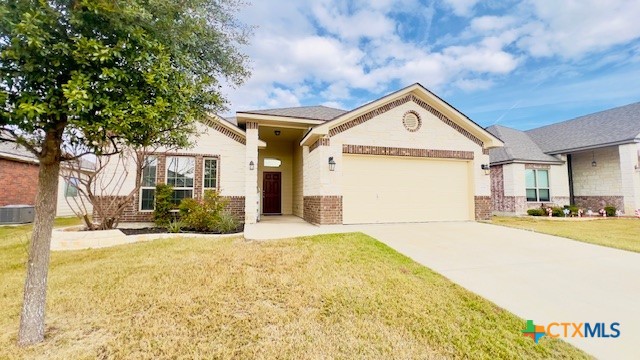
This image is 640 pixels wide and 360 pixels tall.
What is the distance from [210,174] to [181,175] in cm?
109

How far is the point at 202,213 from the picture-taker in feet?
29.4

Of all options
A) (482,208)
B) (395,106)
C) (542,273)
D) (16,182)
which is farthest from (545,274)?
(16,182)

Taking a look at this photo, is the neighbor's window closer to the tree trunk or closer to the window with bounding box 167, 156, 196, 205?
the window with bounding box 167, 156, 196, 205

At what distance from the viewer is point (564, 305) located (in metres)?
3.52

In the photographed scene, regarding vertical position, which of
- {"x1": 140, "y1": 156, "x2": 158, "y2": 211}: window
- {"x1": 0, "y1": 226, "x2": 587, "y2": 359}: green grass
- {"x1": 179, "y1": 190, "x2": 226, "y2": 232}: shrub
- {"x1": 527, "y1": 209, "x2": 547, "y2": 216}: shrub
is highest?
{"x1": 140, "y1": 156, "x2": 158, "y2": 211}: window

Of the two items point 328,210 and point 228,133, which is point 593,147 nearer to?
point 328,210

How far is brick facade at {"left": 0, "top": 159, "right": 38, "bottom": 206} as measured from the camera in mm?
13336

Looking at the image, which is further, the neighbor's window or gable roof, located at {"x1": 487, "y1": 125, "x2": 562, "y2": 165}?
gable roof, located at {"x1": 487, "y1": 125, "x2": 562, "y2": 165}

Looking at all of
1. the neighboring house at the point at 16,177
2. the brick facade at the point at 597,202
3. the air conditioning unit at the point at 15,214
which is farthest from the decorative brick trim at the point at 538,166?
→ the air conditioning unit at the point at 15,214

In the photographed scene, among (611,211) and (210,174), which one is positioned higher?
(210,174)

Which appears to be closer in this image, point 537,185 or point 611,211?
point 611,211

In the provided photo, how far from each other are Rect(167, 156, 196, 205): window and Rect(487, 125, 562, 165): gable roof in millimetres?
16370

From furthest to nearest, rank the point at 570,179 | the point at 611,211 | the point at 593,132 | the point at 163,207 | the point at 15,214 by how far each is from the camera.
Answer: the point at 570,179 → the point at 593,132 → the point at 611,211 → the point at 15,214 → the point at 163,207

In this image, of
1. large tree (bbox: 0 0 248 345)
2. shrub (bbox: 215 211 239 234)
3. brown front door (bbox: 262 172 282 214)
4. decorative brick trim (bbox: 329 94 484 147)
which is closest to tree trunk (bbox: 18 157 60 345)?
large tree (bbox: 0 0 248 345)
